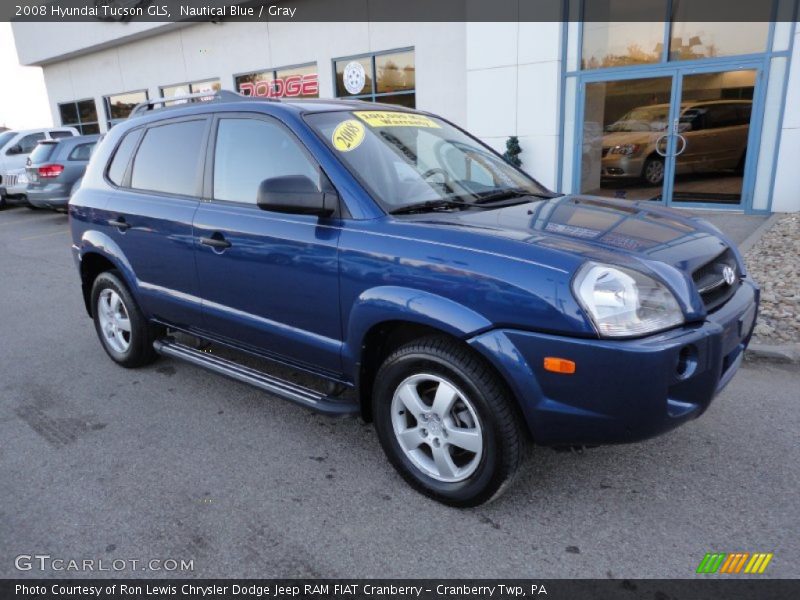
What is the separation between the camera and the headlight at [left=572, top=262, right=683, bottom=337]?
229 cm

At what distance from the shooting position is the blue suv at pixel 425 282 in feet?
7.72

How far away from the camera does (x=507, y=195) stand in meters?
3.50

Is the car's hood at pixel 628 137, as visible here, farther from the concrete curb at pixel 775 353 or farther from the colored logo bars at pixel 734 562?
the colored logo bars at pixel 734 562

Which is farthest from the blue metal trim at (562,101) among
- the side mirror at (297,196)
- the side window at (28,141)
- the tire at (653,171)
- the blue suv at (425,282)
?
the side window at (28,141)

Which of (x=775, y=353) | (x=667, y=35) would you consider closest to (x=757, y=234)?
(x=775, y=353)

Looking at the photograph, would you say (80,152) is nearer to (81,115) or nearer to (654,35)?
(654,35)

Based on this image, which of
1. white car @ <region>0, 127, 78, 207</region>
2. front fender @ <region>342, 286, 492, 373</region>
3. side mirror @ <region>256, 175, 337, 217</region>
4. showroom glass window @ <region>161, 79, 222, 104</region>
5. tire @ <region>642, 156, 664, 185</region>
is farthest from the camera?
showroom glass window @ <region>161, 79, 222, 104</region>

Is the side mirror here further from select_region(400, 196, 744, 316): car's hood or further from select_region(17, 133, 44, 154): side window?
select_region(17, 133, 44, 154): side window

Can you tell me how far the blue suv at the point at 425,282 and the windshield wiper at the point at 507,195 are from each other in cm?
2

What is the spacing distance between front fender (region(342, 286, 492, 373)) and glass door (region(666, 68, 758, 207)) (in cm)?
869

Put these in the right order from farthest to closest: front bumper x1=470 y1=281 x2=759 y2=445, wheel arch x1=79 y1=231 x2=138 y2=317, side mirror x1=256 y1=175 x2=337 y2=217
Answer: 1. wheel arch x1=79 y1=231 x2=138 y2=317
2. side mirror x1=256 y1=175 x2=337 y2=217
3. front bumper x1=470 y1=281 x2=759 y2=445

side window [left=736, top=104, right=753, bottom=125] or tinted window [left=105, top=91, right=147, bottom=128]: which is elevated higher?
tinted window [left=105, top=91, right=147, bottom=128]

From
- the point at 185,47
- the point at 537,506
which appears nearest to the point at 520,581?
the point at 537,506

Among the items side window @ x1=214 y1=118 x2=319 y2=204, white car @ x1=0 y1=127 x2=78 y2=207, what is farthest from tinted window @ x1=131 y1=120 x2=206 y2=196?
white car @ x1=0 y1=127 x2=78 y2=207
